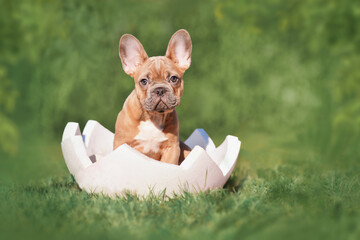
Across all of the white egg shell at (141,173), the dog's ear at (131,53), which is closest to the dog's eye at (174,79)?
the dog's ear at (131,53)

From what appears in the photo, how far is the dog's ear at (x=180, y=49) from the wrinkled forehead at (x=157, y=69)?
0.39ft

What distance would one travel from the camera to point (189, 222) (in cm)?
210

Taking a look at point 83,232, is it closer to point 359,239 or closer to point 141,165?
point 141,165

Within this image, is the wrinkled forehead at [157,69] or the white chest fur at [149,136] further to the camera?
the white chest fur at [149,136]

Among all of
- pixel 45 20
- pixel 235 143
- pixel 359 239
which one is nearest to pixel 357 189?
pixel 235 143

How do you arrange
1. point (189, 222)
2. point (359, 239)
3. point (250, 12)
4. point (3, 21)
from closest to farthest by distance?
point (359, 239) < point (189, 222) < point (3, 21) < point (250, 12)

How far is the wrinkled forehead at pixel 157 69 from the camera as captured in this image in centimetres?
274

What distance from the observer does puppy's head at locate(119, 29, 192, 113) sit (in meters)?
2.64

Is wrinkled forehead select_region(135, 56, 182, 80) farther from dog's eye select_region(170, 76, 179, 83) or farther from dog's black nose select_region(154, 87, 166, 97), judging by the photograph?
dog's black nose select_region(154, 87, 166, 97)

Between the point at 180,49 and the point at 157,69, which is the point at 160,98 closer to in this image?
the point at 157,69

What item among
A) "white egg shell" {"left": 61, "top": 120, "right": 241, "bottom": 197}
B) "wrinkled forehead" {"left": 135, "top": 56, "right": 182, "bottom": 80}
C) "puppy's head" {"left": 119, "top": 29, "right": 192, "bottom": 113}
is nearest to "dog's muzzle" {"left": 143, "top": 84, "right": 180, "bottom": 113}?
"puppy's head" {"left": 119, "top": 29, "right": 192, "bottom": 113}

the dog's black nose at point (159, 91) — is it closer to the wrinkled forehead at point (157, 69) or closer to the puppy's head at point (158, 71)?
the puppy's head at point (158, 71)

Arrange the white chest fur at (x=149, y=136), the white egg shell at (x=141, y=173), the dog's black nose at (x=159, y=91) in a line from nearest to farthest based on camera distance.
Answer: the white egg shell at (x=141, y=173)
the dog's black nose at (x=159, y=91)
the white chest fur at (x=149, y=136)

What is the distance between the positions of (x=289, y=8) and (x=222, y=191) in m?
3.05
